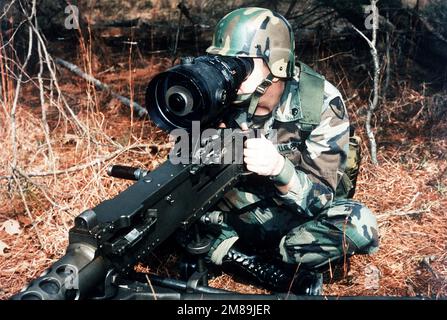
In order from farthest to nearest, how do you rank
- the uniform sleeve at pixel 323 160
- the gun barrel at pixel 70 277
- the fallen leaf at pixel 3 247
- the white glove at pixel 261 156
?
the fallen leaf at pixel 3 247 → the uniform sleeve at pixel 323 160 → the white glove at pixel 261 156 → the gun barrel at pixel 70 277

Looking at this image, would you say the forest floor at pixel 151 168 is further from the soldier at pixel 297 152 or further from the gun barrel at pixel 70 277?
the gun barrel at pixel 70 277

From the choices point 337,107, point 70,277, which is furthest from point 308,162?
point 70,277

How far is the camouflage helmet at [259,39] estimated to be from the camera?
288 centimetres

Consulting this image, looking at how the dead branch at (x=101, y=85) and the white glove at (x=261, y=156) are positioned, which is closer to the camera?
the white glove at (x=261, y=156)

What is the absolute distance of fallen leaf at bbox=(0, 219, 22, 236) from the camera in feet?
11.8

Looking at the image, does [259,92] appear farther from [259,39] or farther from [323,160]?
[323,160]

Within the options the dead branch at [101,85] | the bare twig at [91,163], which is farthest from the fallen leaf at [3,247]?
the dead branch at [101,85]

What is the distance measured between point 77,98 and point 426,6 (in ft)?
11.1

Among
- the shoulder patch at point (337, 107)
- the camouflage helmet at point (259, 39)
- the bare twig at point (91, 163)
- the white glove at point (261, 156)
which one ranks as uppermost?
the camouflage helmet at point (259, 39)

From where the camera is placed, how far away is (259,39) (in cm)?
288

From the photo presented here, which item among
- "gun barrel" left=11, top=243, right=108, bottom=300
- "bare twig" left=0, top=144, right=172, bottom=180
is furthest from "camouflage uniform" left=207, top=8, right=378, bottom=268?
"bare twig" left=0, top=144, right=172, bottom=180

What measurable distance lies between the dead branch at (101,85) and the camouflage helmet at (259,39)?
5.83 ft

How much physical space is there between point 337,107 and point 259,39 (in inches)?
21.6

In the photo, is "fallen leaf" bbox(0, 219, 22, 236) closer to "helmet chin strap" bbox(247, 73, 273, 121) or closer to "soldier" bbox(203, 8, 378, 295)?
"soldier" bbox(203, 8, 378, 295)
